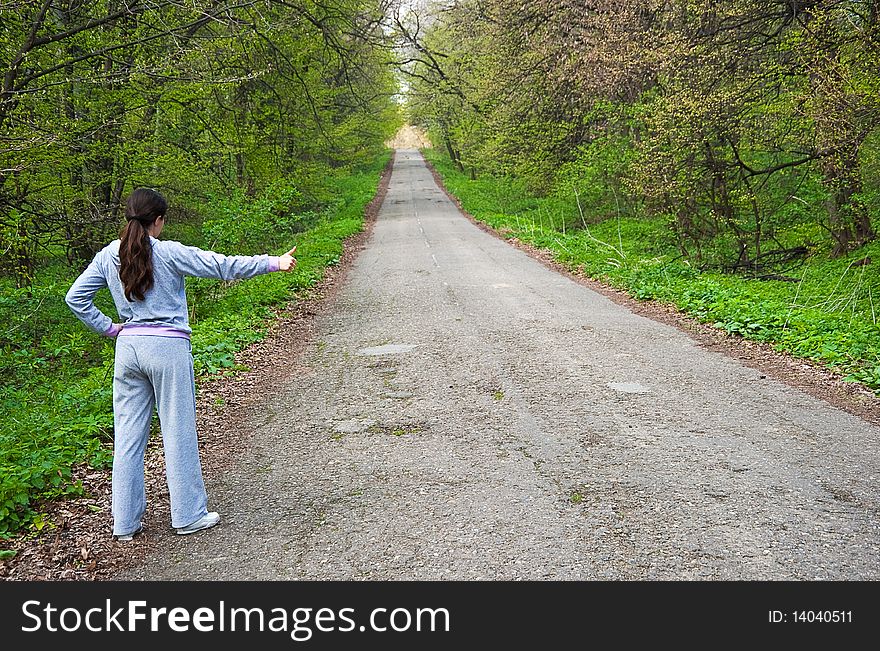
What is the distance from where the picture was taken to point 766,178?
15.6m

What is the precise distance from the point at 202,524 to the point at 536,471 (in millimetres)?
2315

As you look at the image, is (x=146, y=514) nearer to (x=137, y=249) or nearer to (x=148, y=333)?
(x=148, y=333)

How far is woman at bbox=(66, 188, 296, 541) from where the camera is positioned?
4.32m

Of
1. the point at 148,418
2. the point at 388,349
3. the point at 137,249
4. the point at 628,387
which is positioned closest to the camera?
the point at 137,249

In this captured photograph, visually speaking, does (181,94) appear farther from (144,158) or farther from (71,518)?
(71,518)

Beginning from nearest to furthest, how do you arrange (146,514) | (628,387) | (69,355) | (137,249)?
(137,249), (146,514), (628,387), (69,355)

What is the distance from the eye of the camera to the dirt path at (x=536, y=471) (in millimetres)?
4078

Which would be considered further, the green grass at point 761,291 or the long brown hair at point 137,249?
the green grass at point 761,291

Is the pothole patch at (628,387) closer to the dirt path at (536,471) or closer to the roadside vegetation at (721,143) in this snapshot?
the dirt path at (536,471)

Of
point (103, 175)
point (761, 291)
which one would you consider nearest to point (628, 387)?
point (761, 291)

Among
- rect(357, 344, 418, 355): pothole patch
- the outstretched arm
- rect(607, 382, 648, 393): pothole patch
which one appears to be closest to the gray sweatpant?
the outstretched arm

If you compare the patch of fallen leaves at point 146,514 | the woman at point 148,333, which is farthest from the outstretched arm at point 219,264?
the patch of fallen leaves at point 146,514

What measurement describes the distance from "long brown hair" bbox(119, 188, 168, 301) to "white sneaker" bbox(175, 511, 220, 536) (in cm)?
141

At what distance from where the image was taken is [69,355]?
1140 cm
